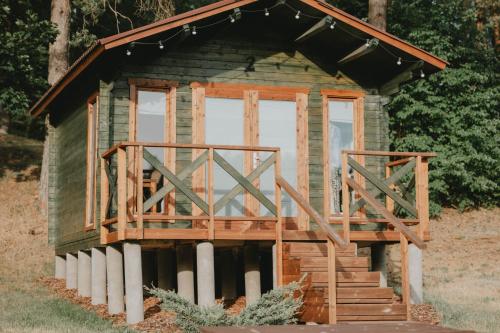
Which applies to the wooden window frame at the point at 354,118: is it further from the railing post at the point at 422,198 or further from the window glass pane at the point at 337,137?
the railing post at the point at 422,198

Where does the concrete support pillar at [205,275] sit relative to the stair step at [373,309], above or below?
above

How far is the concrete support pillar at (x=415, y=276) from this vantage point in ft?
43.5

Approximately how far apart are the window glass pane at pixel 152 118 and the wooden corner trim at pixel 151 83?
11 centimetres

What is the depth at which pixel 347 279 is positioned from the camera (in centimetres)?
1160

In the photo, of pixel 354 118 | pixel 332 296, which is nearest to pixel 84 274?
pixel 354 118

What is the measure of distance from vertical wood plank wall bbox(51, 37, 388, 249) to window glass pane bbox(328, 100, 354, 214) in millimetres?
255

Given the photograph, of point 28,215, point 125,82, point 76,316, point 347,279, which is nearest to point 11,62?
point 28,215

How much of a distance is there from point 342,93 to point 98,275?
5400mm

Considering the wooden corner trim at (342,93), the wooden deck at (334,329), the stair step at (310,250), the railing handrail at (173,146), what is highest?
the wooden corner trim at (342,93)

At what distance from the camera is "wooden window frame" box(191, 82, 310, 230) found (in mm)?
13898

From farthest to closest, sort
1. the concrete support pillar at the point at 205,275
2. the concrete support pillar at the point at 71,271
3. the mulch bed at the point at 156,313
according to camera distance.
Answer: the concrete support pillar at the point at 71,271, the concrete support pillar at the point at 205,275, the mulch bed at the point at 156,313

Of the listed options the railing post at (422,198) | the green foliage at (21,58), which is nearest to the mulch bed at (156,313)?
the railing post at (422,198)

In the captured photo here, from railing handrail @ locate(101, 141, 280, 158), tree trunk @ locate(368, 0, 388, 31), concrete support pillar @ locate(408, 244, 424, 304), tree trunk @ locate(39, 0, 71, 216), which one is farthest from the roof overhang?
tree trunk @ locate(39, 0, 71, 216)

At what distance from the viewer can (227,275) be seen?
571 inches
